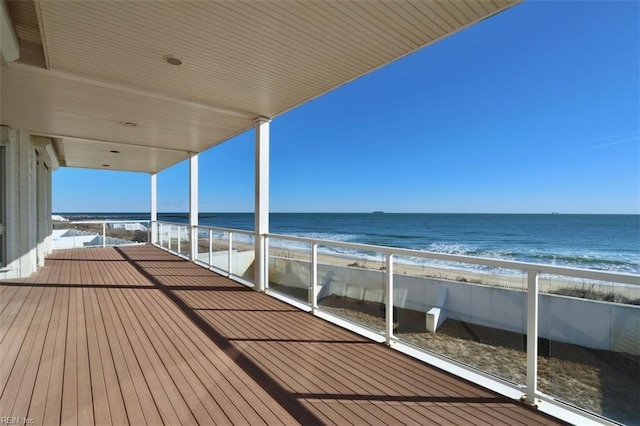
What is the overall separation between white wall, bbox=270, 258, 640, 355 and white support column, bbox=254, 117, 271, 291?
173 cm

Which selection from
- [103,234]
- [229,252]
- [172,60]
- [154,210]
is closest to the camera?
[172,60]

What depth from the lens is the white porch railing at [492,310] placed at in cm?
174

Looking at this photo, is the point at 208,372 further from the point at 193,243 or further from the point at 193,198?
the point at 193,198

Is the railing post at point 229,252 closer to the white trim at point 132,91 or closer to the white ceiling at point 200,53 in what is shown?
the white ceiling at point 200,53

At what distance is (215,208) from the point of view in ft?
162

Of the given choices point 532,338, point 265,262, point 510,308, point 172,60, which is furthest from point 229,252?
point 532,338

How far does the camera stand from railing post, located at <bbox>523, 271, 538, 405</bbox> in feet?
6.35

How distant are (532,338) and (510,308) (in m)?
0.22

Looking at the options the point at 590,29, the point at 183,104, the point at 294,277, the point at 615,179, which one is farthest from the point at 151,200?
the point at 615,179

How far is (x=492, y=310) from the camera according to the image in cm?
220

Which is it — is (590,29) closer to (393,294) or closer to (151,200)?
(393,294)

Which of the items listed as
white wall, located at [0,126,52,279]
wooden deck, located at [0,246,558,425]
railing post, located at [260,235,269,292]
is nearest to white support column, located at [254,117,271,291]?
railing post, located at [260,235,269,292]

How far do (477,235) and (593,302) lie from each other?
3073 cm

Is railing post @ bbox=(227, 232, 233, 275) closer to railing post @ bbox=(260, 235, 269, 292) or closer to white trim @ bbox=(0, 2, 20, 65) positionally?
railing post @ bbox=(260, 235, 269, 292)
